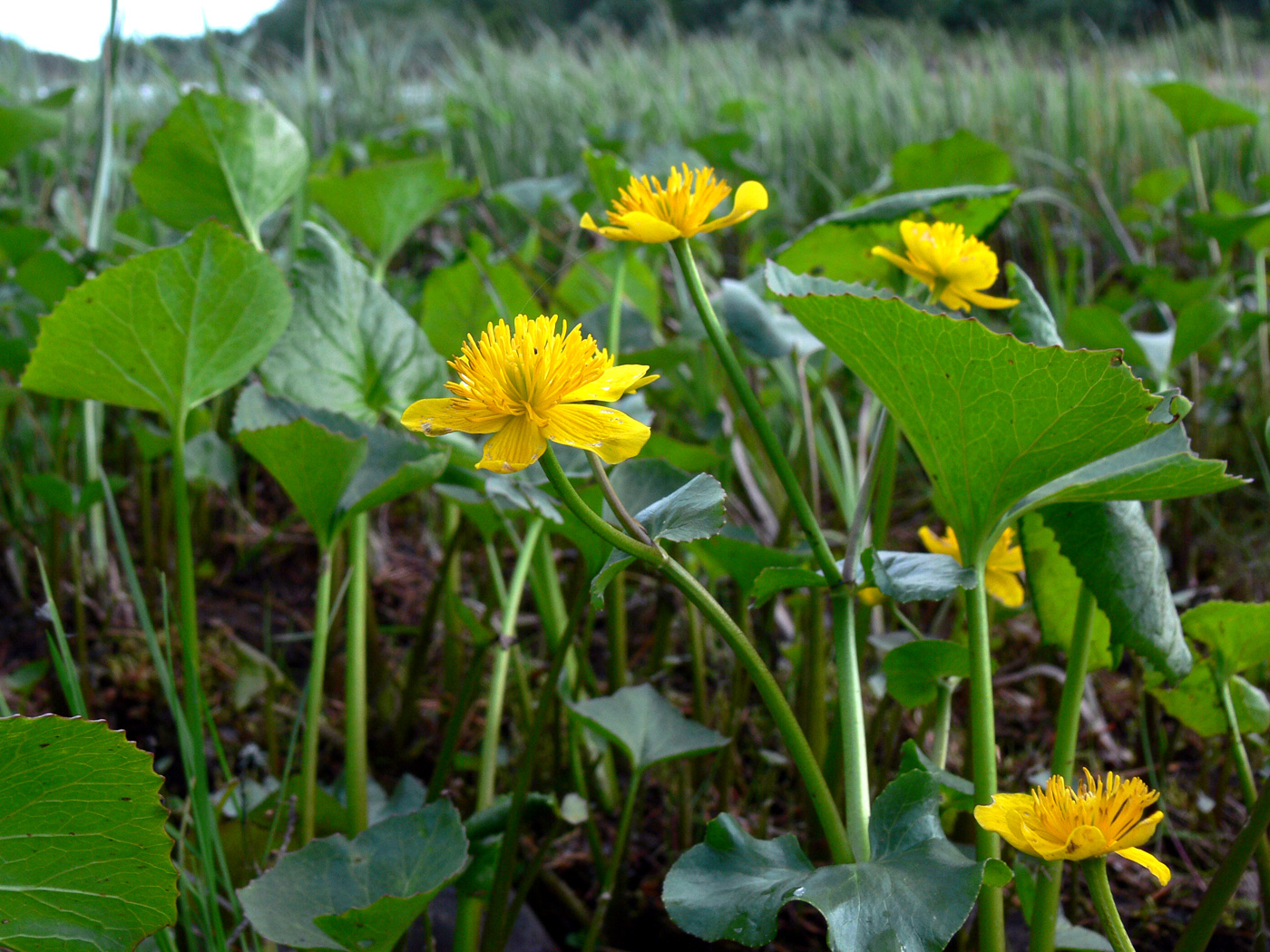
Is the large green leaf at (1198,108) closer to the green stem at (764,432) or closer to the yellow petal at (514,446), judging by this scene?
the green stem at (764,432)

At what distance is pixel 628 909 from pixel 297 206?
3.29 ft

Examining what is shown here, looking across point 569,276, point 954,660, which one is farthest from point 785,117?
point 954,660

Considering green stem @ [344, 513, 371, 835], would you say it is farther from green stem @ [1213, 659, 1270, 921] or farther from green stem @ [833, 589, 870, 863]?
green stem @ [1213, 659, 1270, 921]

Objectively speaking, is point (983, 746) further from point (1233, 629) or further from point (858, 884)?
point (1233, 629)

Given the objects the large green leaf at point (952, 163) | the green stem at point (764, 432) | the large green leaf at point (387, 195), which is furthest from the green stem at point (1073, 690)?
the large green leaf at point (387, 195)

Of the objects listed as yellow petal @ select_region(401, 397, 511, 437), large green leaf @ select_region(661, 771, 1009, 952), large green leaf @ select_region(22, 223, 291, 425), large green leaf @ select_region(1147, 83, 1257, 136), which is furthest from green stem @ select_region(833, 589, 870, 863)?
large green leaf @ select_region(1147, 83, 1257, 136)

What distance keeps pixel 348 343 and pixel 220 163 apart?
301 mm

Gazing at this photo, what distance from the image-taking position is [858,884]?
45 centimetres

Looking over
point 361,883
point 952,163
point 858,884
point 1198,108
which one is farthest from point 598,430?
point 1198,108

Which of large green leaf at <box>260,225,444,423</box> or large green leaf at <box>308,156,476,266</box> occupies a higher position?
large green leaf at <box>308,156,476,266</box>

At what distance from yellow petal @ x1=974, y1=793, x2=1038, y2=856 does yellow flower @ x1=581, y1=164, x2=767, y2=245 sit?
316 millimetres

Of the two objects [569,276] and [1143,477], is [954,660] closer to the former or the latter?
[1143,477]

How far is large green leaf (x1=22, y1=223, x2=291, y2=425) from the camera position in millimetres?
669

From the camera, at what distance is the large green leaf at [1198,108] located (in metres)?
1.40
